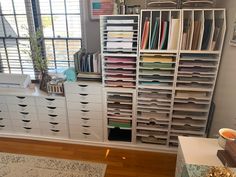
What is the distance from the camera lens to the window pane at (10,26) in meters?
2.59

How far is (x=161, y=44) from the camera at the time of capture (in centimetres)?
186

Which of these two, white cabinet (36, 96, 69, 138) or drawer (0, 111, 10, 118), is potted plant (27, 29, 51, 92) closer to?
white cabinet (36, 96, 69, 138)

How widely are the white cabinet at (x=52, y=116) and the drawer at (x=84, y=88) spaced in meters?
0.17

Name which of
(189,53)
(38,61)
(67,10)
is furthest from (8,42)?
(189,53)

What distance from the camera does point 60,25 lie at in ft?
8.36

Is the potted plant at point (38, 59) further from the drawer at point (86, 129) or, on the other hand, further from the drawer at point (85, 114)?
the drawer at point (86, 129)

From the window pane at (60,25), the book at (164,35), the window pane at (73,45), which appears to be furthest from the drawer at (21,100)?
the book at (164,35)

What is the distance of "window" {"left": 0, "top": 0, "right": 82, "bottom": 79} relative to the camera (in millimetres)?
2467

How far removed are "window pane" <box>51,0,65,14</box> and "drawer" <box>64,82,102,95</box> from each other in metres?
1.01

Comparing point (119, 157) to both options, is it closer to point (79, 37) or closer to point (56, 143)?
point (56, 143)

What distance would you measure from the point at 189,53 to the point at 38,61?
174cm

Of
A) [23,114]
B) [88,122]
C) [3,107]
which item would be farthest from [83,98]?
[3,107]

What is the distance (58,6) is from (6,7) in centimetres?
72

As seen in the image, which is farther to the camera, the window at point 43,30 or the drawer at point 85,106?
the window at point 43,30
